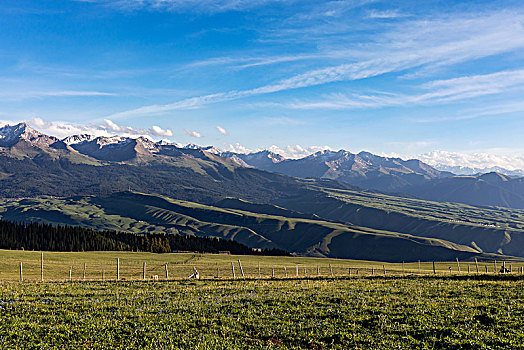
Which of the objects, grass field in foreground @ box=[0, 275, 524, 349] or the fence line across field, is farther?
the fence line across field

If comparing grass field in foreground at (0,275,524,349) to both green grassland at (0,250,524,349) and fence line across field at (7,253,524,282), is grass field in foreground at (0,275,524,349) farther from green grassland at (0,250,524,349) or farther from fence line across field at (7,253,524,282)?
fence line across field at (7,253,524,282)

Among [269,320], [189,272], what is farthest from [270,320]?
[189,272]

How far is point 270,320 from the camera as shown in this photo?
22.0m

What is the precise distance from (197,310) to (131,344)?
735 centimetres

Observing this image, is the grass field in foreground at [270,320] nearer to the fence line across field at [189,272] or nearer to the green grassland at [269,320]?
the green grassland at [269,320]

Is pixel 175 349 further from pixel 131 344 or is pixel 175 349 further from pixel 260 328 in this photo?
pixel 260 328

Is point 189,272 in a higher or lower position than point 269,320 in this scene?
lower

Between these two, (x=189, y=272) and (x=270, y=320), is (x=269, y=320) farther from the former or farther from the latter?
(x=189, y=272)

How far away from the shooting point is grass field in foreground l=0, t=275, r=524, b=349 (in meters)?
18.0

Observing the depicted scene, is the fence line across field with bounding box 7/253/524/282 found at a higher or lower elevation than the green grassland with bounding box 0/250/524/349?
lower

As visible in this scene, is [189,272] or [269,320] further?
[189,272]

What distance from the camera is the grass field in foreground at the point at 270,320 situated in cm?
1797

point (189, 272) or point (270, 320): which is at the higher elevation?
point (270, 320)

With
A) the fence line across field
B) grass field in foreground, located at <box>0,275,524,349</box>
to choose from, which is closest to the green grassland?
grass field in foreground, located at <box>0,275,524,349</box>
